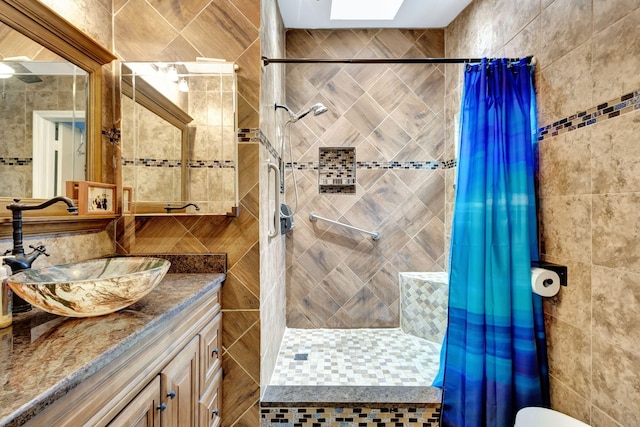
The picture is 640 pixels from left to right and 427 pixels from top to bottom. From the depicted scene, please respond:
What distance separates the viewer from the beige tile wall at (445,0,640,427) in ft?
3.85

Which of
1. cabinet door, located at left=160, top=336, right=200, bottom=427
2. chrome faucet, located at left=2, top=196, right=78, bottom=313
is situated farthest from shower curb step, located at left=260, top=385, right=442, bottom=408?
chrome faucet, located at left=2, top=196, right=78, bottom=313

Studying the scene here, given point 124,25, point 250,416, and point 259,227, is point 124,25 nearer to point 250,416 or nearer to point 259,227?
point 259,227

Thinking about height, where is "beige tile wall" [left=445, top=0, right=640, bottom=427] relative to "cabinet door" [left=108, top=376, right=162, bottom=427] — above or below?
above

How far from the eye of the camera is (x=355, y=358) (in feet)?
7.27

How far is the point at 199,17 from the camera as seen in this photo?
5.18 feet

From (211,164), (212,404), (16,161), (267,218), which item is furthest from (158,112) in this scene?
(212,404)

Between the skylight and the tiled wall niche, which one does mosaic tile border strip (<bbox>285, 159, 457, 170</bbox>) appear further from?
the skylight

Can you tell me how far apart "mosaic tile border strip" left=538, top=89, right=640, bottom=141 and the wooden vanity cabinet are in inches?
74.9

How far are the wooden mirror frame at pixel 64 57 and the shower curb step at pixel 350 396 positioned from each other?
4.36 feet

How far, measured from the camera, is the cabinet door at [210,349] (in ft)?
4.44

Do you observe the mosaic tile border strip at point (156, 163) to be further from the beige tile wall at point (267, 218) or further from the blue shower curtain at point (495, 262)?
the blue shower curtain at point (495, 262)

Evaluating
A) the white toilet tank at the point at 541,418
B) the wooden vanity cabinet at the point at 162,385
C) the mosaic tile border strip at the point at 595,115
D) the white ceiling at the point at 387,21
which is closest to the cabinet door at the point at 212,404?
the wooden vanity cabinet at the point at 162,385

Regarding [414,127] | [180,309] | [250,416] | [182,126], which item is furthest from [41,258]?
[414,127]

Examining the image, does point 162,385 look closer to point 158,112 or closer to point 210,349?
point 210,349
